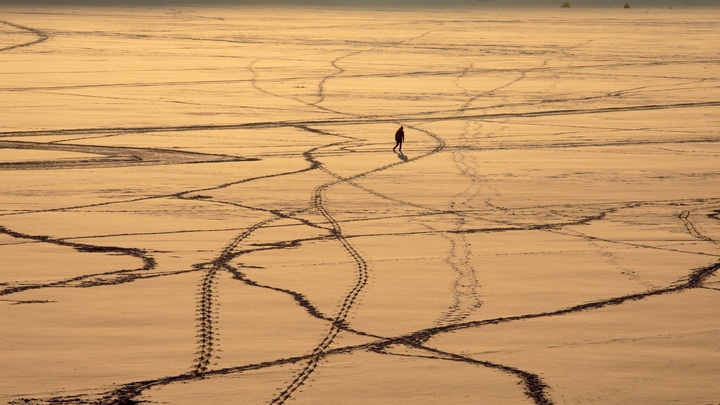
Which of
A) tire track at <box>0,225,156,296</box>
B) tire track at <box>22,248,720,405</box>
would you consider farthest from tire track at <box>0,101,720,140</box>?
tire track at <box>22,248,720,405</box>

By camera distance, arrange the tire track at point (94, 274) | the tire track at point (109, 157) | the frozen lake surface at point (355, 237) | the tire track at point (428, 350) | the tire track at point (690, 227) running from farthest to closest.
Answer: the tire track at point (109, 157) → the tire track at point (690, 227) → the tire track at point (94, 274) → the frozen lake surface at point (355, 237) → the tire track at point (428, 350)

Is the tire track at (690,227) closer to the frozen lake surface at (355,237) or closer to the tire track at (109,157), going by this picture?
the frozen lake surface at (355,237)

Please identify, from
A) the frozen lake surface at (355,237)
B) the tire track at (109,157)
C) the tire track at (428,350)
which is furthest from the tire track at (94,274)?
the tire track at (109,157)

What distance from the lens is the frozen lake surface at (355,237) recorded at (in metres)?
6.43

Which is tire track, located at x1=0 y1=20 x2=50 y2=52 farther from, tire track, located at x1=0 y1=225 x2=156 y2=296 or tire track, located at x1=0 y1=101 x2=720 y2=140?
tire track, located at x1=0 y1=225 x2=156 y2=296

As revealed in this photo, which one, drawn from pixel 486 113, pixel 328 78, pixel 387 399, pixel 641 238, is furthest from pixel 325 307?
pixel 328 78

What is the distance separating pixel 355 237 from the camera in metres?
9.66

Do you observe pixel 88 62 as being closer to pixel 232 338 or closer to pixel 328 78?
pixel 328 78

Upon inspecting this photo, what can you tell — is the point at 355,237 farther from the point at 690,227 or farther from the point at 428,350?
the point at 428,350

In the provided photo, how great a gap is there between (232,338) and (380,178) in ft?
18.5

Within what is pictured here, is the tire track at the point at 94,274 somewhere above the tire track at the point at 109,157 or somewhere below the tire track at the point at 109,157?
above

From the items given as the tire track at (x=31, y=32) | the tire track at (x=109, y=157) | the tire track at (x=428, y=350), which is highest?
the tire track at (x=428, y=350)

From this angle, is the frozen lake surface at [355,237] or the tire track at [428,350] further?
the frozen lake surface at [355,237]

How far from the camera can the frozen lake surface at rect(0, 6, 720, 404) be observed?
6430mm
